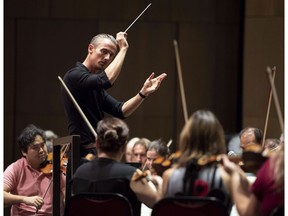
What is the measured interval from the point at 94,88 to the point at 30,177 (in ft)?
3.64

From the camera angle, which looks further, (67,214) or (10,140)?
(10,140)

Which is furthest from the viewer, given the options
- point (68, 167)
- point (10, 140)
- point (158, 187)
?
point (10, 140)

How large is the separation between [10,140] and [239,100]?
2601 millimetres

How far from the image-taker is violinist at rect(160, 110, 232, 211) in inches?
143

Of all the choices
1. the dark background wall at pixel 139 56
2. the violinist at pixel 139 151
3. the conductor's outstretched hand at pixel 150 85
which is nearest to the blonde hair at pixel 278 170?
the conductor's outstretched hand at pixel 150 85

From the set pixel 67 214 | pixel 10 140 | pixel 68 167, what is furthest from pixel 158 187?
pixel 10 140

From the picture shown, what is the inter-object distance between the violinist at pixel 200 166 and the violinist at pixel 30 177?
79.2 inches

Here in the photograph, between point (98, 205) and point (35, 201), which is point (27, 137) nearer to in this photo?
point (35, 201)

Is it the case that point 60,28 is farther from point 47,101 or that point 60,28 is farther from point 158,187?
point 158,187

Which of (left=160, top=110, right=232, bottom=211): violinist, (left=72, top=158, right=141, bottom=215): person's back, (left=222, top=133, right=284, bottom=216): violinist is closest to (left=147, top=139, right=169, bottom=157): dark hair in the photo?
(left=72, top=158, right=141, bottom=215): person's back

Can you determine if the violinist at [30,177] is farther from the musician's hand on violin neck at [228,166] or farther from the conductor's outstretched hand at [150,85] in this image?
the musician's hand on violin neck at [228,166]

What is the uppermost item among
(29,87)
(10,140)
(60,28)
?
(60,28)

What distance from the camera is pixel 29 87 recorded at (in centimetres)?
903

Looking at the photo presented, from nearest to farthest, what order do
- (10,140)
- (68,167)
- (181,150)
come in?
(181,150), (68,167), (10,140)
